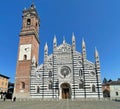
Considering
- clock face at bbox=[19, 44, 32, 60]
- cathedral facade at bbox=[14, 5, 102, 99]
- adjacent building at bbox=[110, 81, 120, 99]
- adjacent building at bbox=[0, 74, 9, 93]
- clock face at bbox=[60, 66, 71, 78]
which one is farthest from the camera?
adjacent building at bbox=[110, 81, 120, 99]

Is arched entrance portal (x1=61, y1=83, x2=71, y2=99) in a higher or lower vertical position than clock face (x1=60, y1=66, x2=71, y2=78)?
lower

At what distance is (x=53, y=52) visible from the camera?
113ft

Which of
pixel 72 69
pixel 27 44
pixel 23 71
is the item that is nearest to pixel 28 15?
pixel 27 44

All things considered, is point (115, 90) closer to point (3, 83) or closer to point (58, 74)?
point (58, 74)

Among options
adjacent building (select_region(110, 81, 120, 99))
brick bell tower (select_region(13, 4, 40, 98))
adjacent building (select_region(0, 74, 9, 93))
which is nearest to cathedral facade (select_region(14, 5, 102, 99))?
brick bell tower (select_region(13, 4, 40, 98))

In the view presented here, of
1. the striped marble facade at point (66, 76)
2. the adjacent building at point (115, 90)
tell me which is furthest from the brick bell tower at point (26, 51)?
the adjacent building at point (115, 90)

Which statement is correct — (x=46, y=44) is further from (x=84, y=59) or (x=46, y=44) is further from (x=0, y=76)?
(x=0, y=76)

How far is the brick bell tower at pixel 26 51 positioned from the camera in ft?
106

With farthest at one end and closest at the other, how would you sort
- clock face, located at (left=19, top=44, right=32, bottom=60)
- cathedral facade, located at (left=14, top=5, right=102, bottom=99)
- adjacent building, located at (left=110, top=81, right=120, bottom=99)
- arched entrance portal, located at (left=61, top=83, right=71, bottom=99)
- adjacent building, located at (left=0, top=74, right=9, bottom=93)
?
adjacent building, located at (left=110, top=81, right=120, bottom=99) < adjacent building, located at (left=0, top=74, right=9, bottom=93) < clock face, located at (left=19, top=44, right=32, bottom=60) < arched entrance portal, located at (left=61, top=83, right=71, bottom=99) < cathedral facade, located at (left=14, top=5, right=102, bottom=99)

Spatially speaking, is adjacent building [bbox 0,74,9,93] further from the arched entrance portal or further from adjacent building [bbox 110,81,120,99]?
adjacent building [bbox 110,81,120,99]

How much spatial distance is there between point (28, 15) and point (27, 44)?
27.1ft

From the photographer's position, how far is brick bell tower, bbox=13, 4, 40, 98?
32219mm

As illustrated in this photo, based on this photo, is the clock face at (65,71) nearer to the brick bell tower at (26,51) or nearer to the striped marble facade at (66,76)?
the striped marble facade at (66,76)

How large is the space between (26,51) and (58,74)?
9.41 meters
